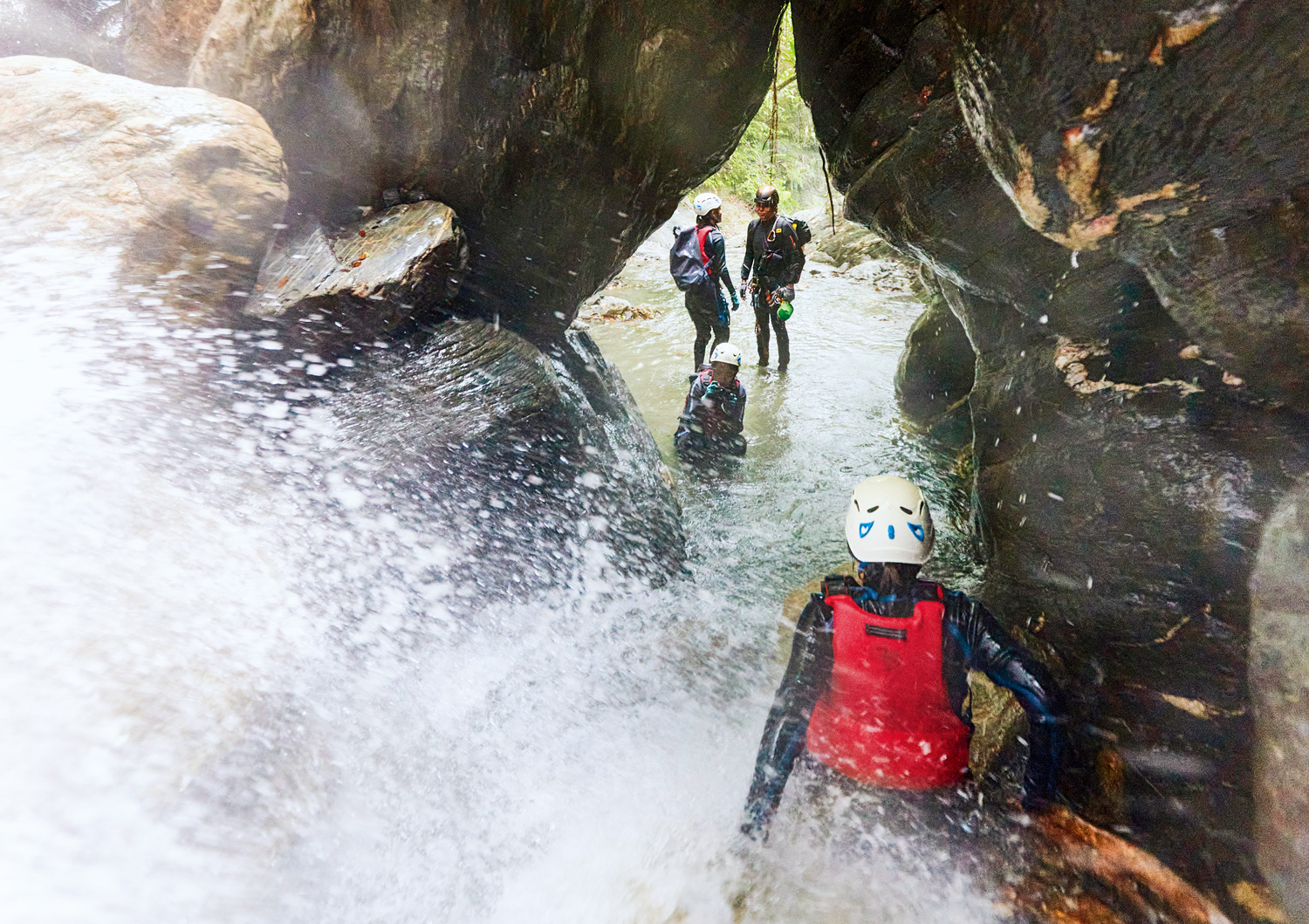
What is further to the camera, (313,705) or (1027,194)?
(313,705)

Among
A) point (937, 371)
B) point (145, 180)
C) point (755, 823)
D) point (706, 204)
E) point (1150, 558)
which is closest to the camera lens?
point (755, 823)

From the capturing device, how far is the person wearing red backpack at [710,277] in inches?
302

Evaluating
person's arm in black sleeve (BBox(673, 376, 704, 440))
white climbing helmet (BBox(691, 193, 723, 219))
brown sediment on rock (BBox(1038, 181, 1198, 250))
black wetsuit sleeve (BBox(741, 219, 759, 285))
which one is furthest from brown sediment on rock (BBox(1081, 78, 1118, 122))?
black wetsuit sleeve (BBox(741, 219, 759, 285))

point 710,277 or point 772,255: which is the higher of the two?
point 772,255

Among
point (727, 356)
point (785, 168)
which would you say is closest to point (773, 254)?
point (727, 356)

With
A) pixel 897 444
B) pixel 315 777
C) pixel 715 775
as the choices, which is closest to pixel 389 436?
pixel 315 777

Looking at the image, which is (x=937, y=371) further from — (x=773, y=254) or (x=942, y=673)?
(x=942, y=673)

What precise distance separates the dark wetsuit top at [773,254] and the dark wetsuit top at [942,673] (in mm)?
6572

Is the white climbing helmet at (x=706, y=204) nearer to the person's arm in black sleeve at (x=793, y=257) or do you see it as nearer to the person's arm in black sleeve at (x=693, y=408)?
the person's arm in black sleeve at (x=793, y=257)

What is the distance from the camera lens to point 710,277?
25.8 ft

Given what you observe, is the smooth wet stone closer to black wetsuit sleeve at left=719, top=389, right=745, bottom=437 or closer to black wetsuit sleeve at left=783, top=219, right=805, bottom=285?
black wetsuit sleeve at left=719, top=389, right=745, bottom=437

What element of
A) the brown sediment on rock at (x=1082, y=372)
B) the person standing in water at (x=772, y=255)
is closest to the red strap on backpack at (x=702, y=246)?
the person standing in water at (x=772, y=255)

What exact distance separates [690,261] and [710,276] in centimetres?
31

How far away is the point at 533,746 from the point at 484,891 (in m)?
0.78
